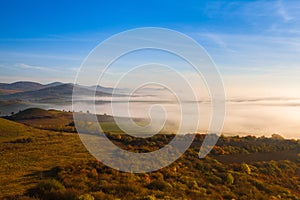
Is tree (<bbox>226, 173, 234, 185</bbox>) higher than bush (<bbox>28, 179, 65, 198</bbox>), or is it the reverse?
bush (<bbox>28, 179, 65, 198</bbox>)

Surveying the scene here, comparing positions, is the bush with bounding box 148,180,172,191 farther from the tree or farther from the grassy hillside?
the tree

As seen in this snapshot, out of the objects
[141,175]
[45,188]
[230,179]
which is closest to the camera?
[45,188]

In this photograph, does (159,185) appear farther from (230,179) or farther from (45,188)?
(230,179)

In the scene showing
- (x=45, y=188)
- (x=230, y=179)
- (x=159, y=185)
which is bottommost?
(x=230, y=179)

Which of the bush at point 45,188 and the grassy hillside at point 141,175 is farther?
the grassy hillside at point 141,175

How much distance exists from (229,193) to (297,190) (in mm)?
10303

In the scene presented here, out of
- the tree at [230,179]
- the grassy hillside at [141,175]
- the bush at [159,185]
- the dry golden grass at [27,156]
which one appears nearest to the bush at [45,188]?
the grassy hillside at [141,175]

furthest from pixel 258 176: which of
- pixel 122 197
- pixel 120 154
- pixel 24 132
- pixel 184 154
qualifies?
pixel 24 132

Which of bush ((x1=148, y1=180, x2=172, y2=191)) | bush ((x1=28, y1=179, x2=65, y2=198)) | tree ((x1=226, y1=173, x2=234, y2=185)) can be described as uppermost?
bush ((x1=28, y1=179, x2=65, y2=198))

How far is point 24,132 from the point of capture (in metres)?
44.4

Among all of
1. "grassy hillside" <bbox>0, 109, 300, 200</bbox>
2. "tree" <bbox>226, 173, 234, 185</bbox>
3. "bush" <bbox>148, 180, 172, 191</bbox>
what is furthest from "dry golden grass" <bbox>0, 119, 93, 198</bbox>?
"tree" <bbox>226, 173, 234, 185</bbox>

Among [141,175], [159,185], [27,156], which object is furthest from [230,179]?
[27,156]

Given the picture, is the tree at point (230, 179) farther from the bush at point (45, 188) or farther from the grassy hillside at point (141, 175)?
the bush at point (45, 188)

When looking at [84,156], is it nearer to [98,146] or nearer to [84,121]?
[98,146]
